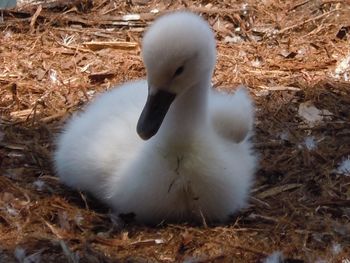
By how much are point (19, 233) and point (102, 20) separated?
7.73 feet

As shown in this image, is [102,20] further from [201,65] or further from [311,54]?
[201,65]

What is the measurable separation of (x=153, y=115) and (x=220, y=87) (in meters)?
1.55

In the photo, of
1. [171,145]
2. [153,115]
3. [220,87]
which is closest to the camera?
[153,115]

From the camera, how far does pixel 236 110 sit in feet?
11.9

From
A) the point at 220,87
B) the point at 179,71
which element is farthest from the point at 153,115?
the point at 220,87

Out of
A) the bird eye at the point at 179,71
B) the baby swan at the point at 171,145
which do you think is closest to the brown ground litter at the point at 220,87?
the baby swan at the point at 171,145

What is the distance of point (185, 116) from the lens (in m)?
3.36

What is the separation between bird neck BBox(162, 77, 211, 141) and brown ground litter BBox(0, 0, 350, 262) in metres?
0.36

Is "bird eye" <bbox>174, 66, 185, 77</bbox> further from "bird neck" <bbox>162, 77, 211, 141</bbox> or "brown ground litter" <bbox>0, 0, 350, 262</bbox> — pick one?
"brown ground litter" <bbox>0, 0, 350, 262</bbox>

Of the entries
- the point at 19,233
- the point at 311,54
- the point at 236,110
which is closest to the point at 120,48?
the point at 311,54

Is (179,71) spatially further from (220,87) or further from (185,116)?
(220,87)

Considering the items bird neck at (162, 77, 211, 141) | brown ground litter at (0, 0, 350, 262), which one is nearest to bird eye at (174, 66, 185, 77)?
bird neck at (162, 77, 211, 141)

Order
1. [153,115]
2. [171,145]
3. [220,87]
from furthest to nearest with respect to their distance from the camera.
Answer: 1. [220,87]
2. [171,145]
3. [153,115]

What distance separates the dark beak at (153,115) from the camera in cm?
315
